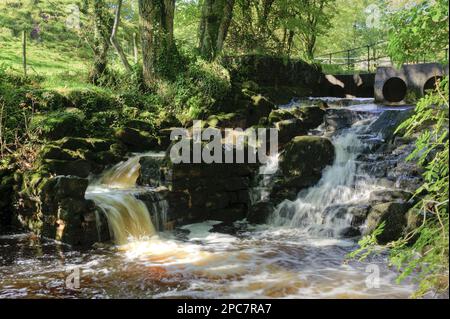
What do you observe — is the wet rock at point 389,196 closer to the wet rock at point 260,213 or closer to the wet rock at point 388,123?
the wet rock at point 260,213

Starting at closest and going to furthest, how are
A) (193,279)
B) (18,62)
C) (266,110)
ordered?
(193,279), (266,110), (18,62)

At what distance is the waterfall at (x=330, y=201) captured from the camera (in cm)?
935

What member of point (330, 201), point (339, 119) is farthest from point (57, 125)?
point (339, 119)

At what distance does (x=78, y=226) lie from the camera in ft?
27.3

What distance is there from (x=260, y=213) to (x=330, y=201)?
4.94 feet

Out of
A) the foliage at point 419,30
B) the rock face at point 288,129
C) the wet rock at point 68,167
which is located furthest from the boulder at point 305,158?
the foliage at point 419,30

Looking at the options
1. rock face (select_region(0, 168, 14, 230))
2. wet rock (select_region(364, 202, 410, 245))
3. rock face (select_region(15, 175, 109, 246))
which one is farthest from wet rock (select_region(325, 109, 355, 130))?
rock face (select_region(0, 168, 14, 230))

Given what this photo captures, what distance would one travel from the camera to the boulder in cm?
1086

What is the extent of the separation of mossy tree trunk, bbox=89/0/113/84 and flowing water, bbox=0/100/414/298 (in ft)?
15.6

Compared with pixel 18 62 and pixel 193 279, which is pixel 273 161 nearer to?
pixel 193 279

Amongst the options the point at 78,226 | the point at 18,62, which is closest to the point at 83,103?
the point at 78,226

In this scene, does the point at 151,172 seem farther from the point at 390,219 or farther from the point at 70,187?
the point at 390,219
